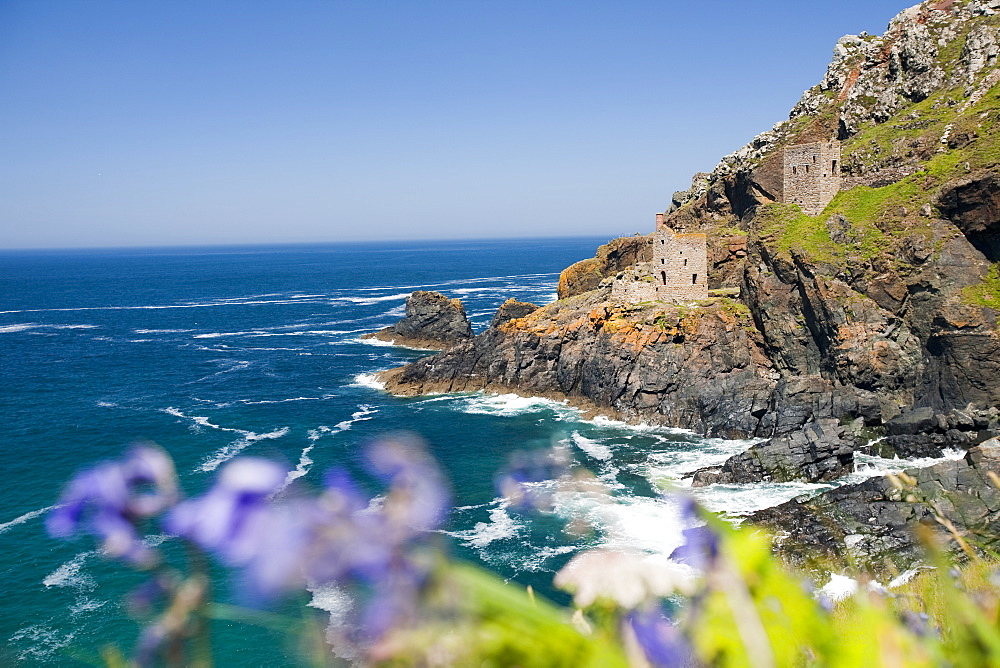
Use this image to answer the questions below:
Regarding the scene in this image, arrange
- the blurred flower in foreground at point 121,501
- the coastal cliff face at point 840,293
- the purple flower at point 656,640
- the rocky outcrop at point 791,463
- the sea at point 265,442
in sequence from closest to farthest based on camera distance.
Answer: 1. the blurred flower in foreground at point 121,501
2. the purple flower at point 656,640
3. the sea at point 265,442
4. the rocky outcrop at point 791,463
5. the coastal cliff face at point 840,293

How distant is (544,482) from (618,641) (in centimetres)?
3310

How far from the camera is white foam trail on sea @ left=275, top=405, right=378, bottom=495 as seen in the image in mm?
36737

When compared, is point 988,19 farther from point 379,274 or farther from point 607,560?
point 379,274

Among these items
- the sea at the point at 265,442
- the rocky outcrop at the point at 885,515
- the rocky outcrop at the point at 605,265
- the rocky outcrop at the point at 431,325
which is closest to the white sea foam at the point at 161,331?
the sea at the point at 265,442

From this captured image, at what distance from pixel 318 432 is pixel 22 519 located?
16.2 metres

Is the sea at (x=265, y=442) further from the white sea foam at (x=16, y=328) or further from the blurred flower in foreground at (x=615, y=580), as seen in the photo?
the white sea foam at (x=16, y=328)

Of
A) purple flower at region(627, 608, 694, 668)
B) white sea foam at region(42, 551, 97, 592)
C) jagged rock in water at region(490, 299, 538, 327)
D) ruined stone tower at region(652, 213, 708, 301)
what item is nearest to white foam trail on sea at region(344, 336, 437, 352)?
jagged rock in water at region(490, 299, 538, 327)

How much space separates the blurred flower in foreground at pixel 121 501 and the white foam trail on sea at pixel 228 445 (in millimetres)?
38431

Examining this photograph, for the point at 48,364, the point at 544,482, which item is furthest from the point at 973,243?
the point at 48,364

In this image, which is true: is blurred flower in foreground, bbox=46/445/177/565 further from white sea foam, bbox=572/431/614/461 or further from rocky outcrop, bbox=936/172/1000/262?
rocky outcrop, bbox=936/172/1000/262

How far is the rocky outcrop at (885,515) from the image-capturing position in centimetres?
2370

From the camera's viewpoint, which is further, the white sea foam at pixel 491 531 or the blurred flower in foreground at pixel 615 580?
the white sea foam at pixel 491 531

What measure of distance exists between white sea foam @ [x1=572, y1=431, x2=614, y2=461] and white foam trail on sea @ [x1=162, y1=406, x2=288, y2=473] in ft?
59.7

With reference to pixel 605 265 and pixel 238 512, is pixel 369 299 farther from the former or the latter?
pixel 238 512
